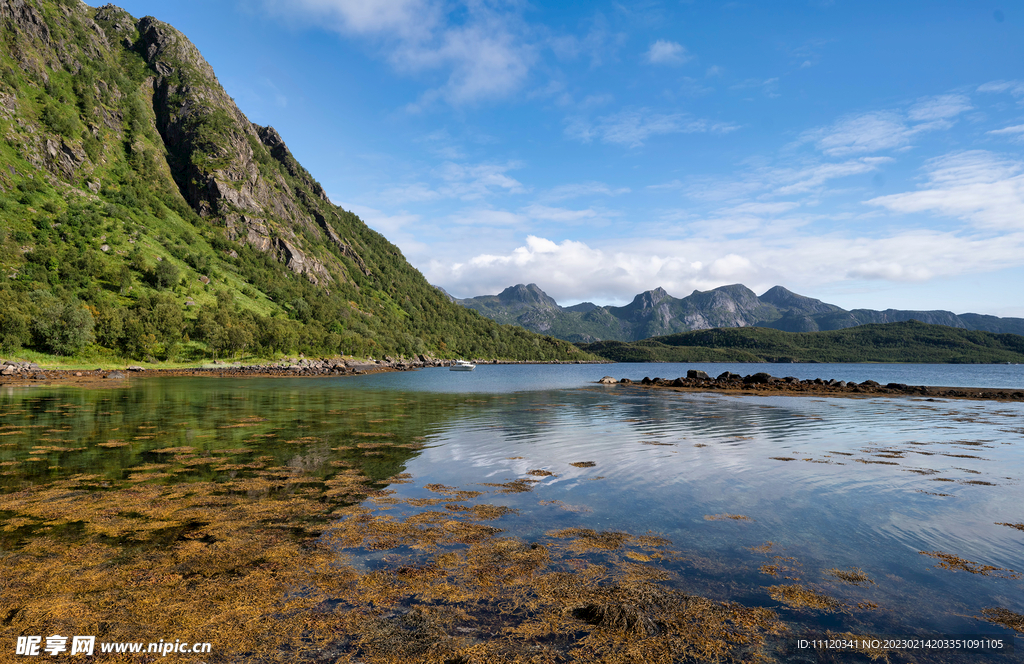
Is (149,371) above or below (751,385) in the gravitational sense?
below

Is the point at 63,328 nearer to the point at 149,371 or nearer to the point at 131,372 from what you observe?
the point at 131,372

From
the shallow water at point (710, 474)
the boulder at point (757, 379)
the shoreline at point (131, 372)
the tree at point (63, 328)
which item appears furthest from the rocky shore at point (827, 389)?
the tree at point (63, 328)

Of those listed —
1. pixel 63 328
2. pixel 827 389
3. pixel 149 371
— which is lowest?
pixel 149 371

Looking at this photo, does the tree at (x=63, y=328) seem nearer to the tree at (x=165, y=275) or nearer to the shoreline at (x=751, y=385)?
the shoreline at (x=751, y=385)

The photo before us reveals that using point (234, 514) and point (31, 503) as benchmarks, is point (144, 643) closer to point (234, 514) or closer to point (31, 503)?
point (234, 514)

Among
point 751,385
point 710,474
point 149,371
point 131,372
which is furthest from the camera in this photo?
point 149,371

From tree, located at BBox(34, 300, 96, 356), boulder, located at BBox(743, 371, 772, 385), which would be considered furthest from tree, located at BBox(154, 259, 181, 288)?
boulder, located at BBox(743, 371, 772, 385)

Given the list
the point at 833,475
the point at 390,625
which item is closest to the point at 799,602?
the point at 390,625

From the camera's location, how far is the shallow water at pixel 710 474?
35.2 feet

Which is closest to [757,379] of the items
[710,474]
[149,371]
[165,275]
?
→ [710,474]

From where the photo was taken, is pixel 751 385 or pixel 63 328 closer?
pixel 751 385

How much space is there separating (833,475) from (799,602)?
1574 centimetres

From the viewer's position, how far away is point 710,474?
21.8 meters

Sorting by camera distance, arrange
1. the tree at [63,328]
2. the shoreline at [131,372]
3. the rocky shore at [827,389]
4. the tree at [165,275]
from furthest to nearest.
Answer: the tree at [165,275] < the tree at [63,328] < the rocky shore at [827,389] < the shoreline at [131,372]
